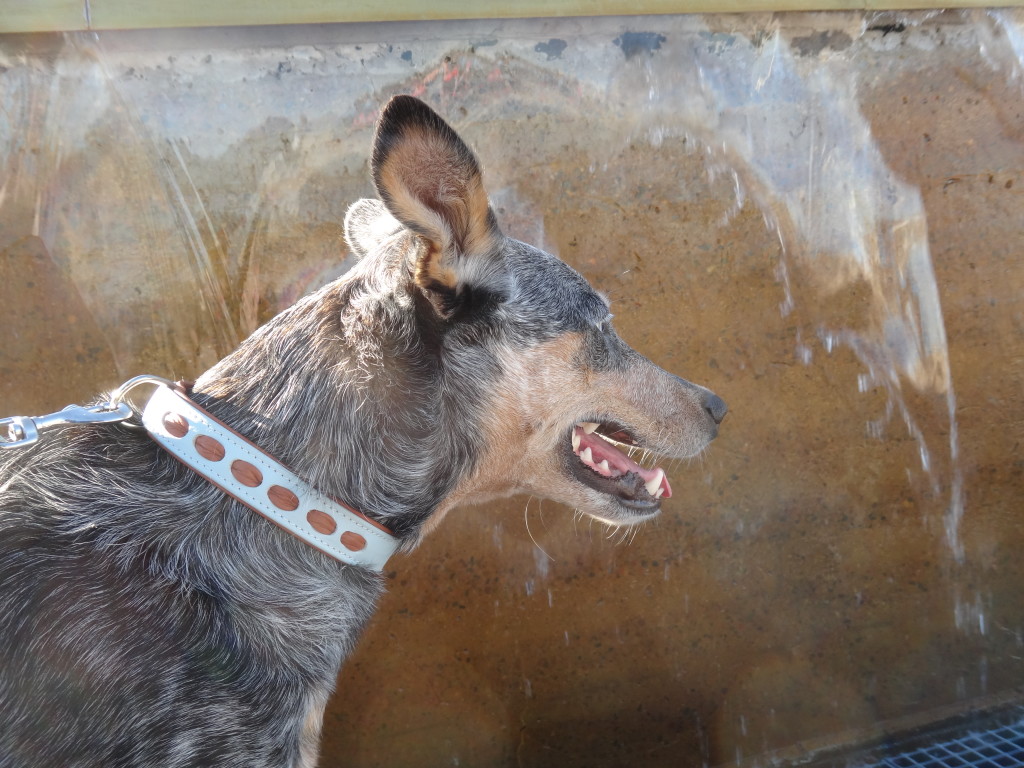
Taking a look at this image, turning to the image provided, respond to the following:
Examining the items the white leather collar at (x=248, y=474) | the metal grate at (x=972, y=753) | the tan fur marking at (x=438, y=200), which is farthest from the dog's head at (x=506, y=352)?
the metal grate at (x=972, y=753)

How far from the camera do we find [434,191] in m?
2.15

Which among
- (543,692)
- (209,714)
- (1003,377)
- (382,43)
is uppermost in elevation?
(382,43)

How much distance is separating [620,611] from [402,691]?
1198 millimetres

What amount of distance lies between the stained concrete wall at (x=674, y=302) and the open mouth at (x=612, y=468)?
3.37 feet

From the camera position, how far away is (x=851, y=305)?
403cm

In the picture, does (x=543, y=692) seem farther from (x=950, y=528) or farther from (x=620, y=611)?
(x=950, y=528)

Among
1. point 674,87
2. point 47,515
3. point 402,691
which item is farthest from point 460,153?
point 402,691

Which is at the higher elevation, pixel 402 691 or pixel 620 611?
pixel 620 611

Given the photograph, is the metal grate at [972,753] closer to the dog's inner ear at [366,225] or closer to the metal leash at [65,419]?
the dog's inner ear at [366,225]

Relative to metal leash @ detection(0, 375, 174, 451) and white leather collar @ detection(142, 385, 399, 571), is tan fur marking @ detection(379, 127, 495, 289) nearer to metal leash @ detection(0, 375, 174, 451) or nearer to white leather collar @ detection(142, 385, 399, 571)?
white leather collar @ detection(142, 385, 399, 571)

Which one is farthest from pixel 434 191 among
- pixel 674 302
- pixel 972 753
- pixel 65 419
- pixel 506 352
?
pixel 972 753

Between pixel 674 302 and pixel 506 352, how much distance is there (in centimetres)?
168

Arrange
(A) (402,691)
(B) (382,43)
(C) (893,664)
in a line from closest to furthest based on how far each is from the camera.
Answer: (B) (382,43), (A) (402,691), (C) (893,664)

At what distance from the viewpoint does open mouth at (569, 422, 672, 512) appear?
279 cm
